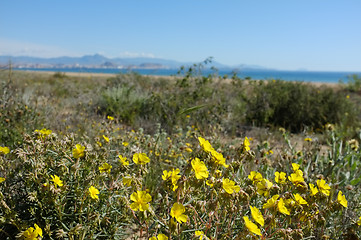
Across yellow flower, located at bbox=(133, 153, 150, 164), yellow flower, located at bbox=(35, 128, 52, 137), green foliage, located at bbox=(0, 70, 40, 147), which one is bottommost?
green foliage, located at bbox=(0, 70, 40, 147)

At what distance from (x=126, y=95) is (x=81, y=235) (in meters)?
6.14

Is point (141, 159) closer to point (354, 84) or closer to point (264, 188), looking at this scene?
point (264, 188)

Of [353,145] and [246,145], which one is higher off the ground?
[246,145]

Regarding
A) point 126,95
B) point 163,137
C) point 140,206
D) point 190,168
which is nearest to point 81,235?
point 140,206

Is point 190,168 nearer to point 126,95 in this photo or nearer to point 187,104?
point 187,104

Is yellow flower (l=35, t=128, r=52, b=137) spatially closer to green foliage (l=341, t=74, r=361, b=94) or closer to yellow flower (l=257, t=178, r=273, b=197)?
yellow flower (l=257, t=178, r=273, b=197)

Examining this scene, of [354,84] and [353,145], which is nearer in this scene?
[353,145]

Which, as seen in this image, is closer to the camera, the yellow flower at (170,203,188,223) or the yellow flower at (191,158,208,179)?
the yellow flower at (170,203,188,223)

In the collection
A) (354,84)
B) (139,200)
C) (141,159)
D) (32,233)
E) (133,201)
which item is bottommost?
(32,233)

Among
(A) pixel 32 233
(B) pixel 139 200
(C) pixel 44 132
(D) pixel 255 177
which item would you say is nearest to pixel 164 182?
(B) pixel 139 200

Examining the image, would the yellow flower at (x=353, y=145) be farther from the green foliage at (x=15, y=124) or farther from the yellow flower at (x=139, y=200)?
the green foliage at (x=15, y=124)

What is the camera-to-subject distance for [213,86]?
8766 mm

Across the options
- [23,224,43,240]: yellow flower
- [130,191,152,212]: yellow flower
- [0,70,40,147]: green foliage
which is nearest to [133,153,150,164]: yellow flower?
[130,191,152,212]: yellow flower

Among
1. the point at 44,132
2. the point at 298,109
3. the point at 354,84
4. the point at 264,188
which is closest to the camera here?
the point at 264,188
